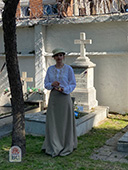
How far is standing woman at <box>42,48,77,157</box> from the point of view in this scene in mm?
5070

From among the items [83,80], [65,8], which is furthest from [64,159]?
[65,8]

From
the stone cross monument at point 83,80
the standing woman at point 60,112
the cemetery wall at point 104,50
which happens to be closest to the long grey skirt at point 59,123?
the standing woman at point 60,112

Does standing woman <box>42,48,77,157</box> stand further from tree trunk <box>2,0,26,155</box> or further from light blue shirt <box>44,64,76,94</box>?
tree trunk <box>2,0,26,155</box>

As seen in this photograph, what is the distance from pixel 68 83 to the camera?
5.23 meters

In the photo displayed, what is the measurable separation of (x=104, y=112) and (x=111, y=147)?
2.71m

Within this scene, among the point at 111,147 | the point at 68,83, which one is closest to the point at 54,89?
the point at 68,83

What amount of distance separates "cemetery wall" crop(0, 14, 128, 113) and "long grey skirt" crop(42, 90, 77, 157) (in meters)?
4.02

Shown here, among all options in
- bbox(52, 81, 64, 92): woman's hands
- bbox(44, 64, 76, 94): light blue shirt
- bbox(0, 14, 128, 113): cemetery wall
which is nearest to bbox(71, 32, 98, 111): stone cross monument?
bbox(0, 14, 128, 113): cemetery wall

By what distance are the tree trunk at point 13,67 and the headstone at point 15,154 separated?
0.08m

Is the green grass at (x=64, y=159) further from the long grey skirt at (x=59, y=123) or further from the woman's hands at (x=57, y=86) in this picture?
the woman's hands at (x=57, y=86)

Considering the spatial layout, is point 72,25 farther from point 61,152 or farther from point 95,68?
point 61,152

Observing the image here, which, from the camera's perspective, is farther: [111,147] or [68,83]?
[111,147]

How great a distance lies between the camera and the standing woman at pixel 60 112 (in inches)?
200

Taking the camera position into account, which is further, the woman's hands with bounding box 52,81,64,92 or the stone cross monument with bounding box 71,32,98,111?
the stone cross monument with bounding box 71,32,98,111
